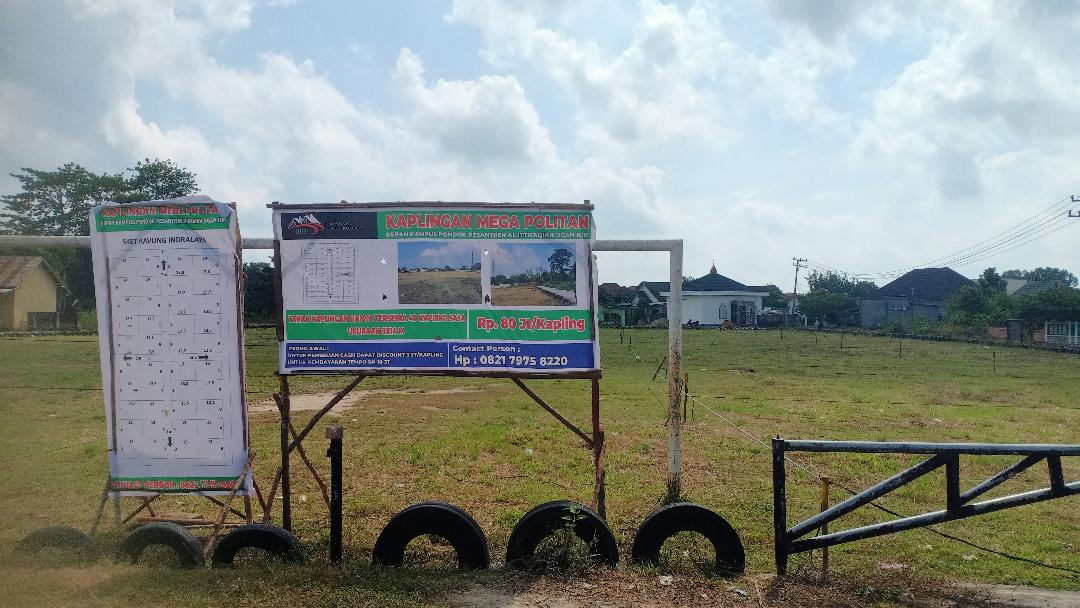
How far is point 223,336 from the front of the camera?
6.20 m

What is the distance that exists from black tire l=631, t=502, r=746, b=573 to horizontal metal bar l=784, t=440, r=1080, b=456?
0.82 metres

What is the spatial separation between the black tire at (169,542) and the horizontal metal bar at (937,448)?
4512mm

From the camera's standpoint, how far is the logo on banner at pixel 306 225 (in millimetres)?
6285

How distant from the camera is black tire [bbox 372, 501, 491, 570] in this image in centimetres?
533

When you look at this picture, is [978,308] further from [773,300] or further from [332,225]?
[332,225]

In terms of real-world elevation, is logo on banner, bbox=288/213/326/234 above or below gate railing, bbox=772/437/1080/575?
above

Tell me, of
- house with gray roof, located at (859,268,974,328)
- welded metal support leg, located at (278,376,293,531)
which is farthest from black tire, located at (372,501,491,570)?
house with gray roof, located at (859,268,974,328)

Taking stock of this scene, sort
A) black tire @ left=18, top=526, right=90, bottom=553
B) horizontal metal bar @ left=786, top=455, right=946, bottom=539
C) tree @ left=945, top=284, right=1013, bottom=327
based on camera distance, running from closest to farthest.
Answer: horizontal metal bar @ left=786, top=455, right=946, bottom=539, black tire @ left=18, top=526, right=90, bottom=553, tree @ left=945, top=284, right=1013, bottom=327

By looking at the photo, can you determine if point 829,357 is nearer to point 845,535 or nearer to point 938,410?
point 938,410

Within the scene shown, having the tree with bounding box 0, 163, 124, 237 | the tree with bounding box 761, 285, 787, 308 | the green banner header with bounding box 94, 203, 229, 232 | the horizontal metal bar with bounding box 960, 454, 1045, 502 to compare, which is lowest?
the horizontal metal bar with bounding box 960, 454, 1045, 502

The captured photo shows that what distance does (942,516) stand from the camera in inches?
195

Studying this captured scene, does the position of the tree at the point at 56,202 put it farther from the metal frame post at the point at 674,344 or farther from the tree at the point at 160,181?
the metal frame post at the point at 674,344

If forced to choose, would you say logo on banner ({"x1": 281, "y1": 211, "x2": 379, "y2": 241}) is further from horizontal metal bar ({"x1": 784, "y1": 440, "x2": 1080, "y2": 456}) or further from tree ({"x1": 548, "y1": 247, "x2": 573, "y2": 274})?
horizontal metal bar ({"x1": 784, "y1": 440, "x2": 1080, "y2": 456})

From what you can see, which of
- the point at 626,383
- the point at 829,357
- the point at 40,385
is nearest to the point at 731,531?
the point at 626,383
